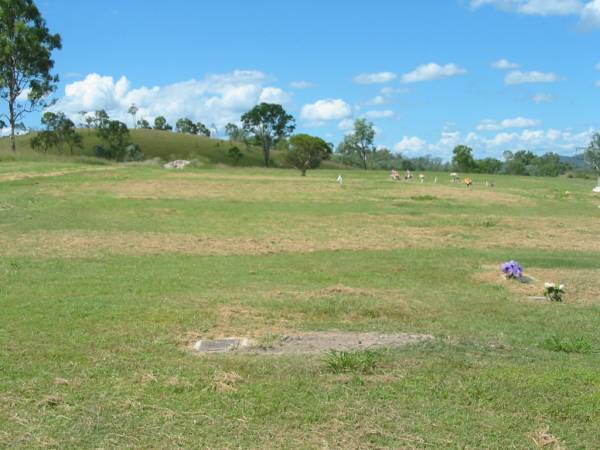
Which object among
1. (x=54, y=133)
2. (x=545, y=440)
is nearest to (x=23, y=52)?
(x=54, y=133)

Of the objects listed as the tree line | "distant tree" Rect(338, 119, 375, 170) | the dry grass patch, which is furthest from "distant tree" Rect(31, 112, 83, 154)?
the dry grass patch

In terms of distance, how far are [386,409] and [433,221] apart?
18.3 m

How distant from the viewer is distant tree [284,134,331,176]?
1870 inches

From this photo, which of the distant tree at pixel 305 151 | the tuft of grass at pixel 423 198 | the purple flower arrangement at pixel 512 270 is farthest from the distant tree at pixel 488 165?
the purple flower arrangement at pixel 512 270

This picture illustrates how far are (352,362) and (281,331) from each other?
188cm

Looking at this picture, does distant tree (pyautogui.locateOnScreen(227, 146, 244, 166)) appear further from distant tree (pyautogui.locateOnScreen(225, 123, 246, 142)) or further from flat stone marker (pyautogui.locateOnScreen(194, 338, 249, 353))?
flat stone marker (pyautogui.locateOnScreen(194, 338, 249, 353))

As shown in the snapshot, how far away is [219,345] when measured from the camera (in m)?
7.51

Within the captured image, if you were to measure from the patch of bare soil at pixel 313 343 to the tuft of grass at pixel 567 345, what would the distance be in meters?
1.32

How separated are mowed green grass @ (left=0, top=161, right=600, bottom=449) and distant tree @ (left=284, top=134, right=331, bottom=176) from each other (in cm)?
2720

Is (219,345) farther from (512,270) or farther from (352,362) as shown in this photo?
(512,270)

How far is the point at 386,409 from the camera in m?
5.59

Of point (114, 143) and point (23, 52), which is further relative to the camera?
point (114, 143)

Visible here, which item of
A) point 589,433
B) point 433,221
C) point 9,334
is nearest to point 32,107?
point 433,221

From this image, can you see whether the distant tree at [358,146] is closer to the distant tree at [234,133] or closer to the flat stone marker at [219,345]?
the distant tree at [234,133]
